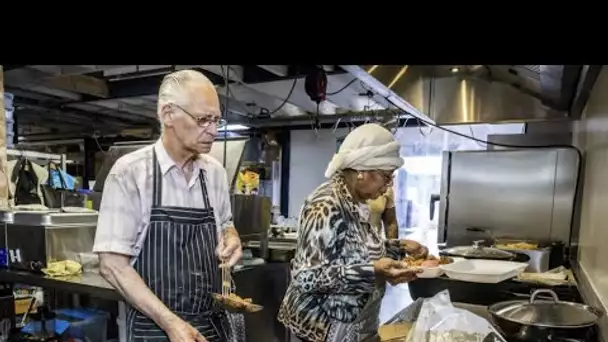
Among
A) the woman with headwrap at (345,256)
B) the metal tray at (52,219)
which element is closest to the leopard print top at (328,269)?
the woman with headwrap at (345,256)

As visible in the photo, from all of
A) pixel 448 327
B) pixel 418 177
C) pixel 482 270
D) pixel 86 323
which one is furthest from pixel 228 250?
pixel 418 177

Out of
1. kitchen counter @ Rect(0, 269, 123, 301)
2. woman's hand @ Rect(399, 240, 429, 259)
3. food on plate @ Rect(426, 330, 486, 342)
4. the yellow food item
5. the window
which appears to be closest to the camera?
food on plate @ Rect(426, 330, 486, 342)

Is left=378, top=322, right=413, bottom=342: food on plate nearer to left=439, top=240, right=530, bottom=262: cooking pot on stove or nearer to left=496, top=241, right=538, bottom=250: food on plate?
left=439, top=240, right=530, bottom=262: cooking pot on stove

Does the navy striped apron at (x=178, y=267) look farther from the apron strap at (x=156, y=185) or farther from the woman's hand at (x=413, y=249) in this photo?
the woman's hand at (x=413, y=249)

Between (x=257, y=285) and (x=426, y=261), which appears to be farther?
(x=257, y=285)

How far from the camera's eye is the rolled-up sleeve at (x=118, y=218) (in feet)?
4.17

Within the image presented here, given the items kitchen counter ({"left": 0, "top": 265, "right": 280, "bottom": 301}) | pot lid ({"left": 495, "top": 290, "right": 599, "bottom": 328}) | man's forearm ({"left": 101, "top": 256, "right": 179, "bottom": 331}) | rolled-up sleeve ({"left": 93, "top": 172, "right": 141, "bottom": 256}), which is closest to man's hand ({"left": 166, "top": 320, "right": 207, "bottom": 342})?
man's forearm ({"left": 101, "top": 256, "right": 179, "bottom": 331})

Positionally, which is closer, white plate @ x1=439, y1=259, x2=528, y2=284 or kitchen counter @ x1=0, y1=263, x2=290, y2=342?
white plate @ x1=439, y1=259, x2=528, y2=284

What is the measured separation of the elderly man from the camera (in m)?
1.28

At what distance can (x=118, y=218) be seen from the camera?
4.24ft

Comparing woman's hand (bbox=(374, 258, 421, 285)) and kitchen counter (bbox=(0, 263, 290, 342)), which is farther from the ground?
woman's hand (bbox=(374, 258, 421, 285))

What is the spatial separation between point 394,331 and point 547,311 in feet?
1.62

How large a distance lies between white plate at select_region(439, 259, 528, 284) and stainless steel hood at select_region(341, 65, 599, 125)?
932mm

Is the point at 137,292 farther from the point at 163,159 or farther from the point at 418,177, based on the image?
the point at 418,177
